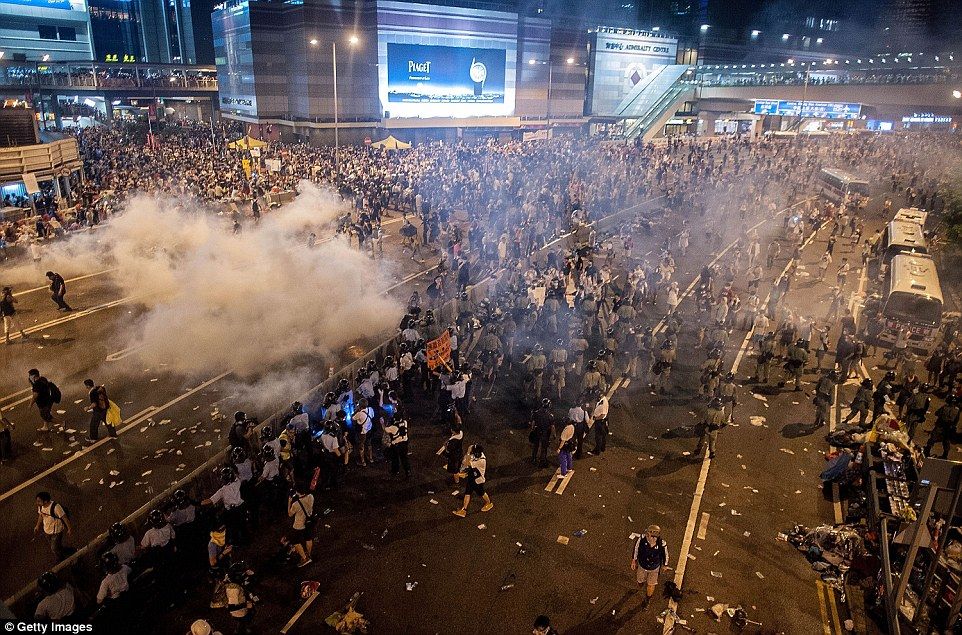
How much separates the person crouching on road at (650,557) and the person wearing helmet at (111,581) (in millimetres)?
6131

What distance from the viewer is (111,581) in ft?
21.8

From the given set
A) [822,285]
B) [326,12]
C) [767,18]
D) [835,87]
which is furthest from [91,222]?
[767,18]

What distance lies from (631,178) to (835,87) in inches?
868

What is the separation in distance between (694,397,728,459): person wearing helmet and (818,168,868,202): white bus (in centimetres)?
3023

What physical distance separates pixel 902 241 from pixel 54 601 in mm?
27108

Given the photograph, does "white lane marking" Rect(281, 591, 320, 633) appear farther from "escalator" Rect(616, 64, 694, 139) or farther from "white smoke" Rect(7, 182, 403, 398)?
"escalator" Rect(616, 64, 694, 139)

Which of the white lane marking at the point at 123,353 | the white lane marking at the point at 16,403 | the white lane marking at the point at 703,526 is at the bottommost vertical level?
the white lane marking at the point at 703,526

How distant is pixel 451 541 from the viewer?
8695 millimetres

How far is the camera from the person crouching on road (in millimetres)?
7441

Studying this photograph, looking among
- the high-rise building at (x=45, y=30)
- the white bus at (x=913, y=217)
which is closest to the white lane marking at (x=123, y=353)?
the white bus at (x=913, y=217)

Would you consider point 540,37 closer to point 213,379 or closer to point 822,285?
point 822,285

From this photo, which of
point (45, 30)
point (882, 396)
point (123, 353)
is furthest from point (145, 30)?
point (882, 396)

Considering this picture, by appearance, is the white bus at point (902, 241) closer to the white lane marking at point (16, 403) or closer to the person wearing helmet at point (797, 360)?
the person wearing helmet at point (797, 360)

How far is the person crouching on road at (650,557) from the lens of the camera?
744cm
